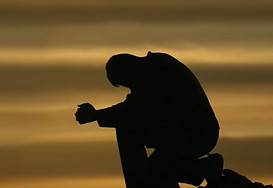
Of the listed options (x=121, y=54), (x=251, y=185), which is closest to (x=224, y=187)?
(x=251, y=185)

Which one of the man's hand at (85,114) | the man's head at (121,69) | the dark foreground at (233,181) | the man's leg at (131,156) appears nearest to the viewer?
the dark foreground at (233,181)

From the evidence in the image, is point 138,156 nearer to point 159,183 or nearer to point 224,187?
point 159,183

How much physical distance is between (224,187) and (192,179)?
0.61m

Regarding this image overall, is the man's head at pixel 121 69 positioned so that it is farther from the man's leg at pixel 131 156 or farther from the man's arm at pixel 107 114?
the man's leg at pixel 131 156

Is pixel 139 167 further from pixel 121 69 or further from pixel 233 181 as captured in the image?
pixel 121 69

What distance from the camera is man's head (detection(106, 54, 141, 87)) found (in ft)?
55.6

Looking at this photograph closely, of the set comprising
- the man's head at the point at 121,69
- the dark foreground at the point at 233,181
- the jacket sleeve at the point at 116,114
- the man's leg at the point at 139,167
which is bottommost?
the dark foreground at the point at 233,181

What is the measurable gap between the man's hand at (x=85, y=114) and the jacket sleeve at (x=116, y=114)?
0.13 metres

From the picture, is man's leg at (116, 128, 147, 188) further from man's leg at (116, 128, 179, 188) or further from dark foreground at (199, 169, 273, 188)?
dark foreground at (199, 169, 273, 188)

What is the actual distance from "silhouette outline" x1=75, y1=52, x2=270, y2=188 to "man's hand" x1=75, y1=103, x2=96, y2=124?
0.06 feet

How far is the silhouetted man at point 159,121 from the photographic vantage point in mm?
16766

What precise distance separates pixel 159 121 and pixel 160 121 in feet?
0.08

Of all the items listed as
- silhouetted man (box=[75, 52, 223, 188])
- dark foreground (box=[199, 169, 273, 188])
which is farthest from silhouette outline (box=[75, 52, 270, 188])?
dark foreground (box=[199, 169, 273, 188])

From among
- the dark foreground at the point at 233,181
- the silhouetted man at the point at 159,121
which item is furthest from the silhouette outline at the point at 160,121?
the dark foreground at the point at 233,181
